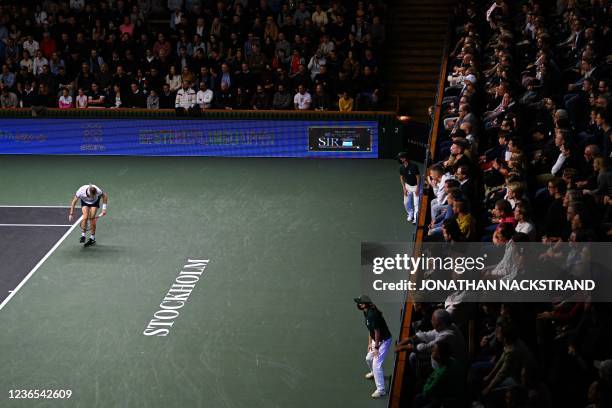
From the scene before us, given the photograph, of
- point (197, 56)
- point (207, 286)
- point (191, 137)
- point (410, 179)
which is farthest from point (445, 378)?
point (197, 56)

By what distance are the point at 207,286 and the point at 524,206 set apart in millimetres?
7198

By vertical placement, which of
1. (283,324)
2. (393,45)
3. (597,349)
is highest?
(393,45)

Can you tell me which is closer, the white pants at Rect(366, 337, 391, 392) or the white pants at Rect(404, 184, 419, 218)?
the white pants at Rect(366, 337, 391, 392)

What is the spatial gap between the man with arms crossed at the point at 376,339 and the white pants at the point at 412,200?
6.98m

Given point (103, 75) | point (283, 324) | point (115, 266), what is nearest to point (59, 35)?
point (103, 75)

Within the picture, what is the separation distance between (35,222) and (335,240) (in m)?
6.60

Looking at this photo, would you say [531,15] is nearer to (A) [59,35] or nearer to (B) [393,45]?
(B) [393,45]

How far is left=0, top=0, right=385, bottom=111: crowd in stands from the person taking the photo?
2692cm

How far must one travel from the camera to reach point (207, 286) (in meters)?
17.6

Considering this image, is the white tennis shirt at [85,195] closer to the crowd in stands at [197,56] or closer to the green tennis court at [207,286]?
the green tennis court at [207,286]

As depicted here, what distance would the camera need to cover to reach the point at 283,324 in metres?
16.0

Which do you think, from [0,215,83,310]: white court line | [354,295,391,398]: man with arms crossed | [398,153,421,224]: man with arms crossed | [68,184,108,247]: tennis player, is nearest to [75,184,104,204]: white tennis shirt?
[68,184,108,247]: tennis player

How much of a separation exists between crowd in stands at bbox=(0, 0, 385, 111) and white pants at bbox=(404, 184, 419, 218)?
641 cm

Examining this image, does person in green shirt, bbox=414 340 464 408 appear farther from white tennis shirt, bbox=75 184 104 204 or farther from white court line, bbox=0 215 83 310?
white tennis shirt, bbox=75 184 104 204
